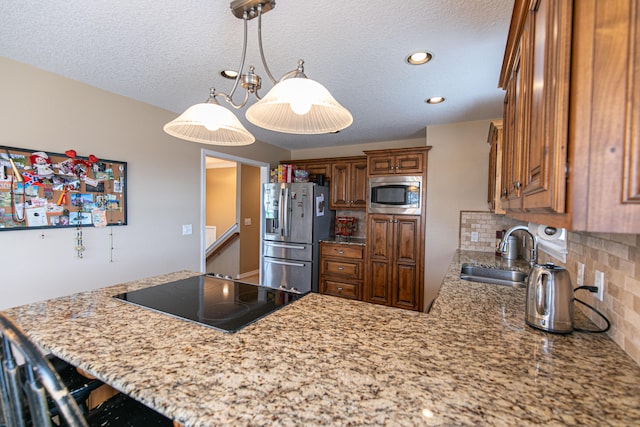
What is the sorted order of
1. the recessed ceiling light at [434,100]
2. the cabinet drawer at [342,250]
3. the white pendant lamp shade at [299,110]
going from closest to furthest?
the white pendant lamp shade at [299,110], the recessed ceiling light at [434,100], the cabinet drawer at [342,250]

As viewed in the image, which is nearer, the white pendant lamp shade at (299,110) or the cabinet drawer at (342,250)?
the white pendant lamp shade at (299,110)

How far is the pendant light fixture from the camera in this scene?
101cm

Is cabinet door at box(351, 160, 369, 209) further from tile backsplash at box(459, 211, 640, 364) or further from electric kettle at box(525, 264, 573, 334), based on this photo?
electric kettle at box(525, 264, 573, 334)

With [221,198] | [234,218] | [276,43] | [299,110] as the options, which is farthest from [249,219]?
[299,110]

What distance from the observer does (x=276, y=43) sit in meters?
1.66

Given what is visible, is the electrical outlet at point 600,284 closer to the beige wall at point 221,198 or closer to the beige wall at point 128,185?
the beige wall at point 128,185

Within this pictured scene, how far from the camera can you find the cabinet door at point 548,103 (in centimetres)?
58

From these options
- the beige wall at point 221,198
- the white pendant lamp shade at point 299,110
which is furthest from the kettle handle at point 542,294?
the beige wall at point 221,198

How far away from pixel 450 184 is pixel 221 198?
4550mm

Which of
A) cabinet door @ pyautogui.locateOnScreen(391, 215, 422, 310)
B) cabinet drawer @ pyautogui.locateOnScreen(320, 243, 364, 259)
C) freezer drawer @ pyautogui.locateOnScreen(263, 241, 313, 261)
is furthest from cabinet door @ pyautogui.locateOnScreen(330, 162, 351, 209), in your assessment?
cabinet door @ pyautogui.locateOnScreen(391, 215, 422, 310)

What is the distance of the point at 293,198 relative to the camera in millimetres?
3932

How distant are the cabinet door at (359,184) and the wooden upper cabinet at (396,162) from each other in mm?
322

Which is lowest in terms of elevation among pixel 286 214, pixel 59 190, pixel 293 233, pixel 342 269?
pixel 342 269

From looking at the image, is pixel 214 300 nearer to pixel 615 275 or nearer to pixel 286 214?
pixel 615 275
